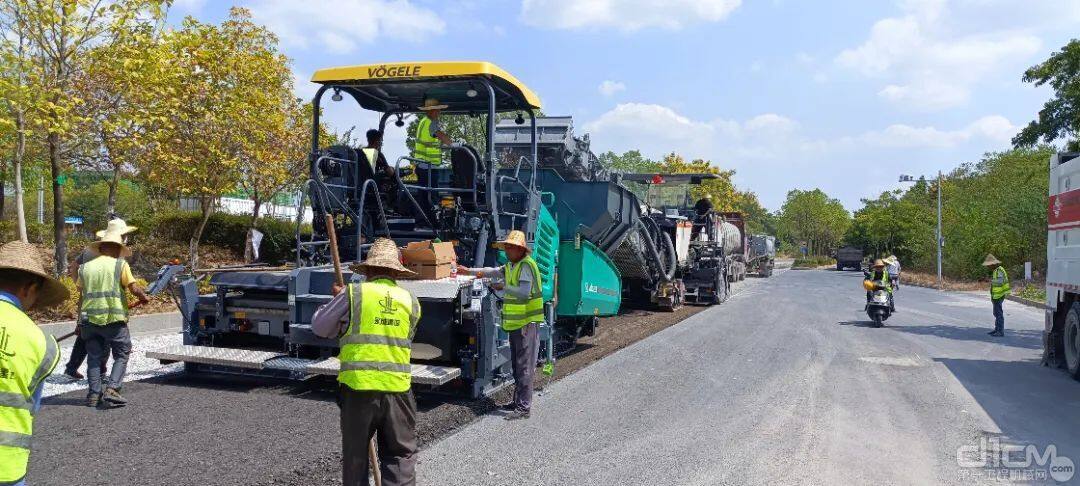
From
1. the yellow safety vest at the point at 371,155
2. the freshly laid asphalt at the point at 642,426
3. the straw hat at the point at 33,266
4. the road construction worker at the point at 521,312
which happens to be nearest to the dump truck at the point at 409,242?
the yellow safety vest at the point at 371,155

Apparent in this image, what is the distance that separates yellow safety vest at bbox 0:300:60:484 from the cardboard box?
3.84 meters

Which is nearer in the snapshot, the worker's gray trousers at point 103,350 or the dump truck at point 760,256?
the worker's gray trousers at point 103,350

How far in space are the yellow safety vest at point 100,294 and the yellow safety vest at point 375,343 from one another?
3674 mm

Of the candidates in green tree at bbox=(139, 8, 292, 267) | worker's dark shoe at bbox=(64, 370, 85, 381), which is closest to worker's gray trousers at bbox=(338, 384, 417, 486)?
worker's dark shoe at bbox=(64, 370, 85, 381)

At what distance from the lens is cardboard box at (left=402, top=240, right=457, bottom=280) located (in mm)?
6242

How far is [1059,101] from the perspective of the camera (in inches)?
543

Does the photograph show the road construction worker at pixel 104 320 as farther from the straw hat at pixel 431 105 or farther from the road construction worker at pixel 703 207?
the road construction worker at pixel 703 207

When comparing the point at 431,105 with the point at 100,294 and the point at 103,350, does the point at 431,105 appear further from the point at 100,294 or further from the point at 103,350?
the point at 103,350

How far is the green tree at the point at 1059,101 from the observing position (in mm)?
13414

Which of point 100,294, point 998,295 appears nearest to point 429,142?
point 100,294

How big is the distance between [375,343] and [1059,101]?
15.1 meters

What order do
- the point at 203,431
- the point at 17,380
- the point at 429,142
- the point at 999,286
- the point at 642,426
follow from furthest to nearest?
the point at 999,286 < the point at 429,142 < the point at 642,426 < the point at 203,431 < the point at 17,380

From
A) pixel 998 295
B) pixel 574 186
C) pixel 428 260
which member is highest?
pixel 574 186

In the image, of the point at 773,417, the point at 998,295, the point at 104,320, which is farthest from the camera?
the point at 998,295
